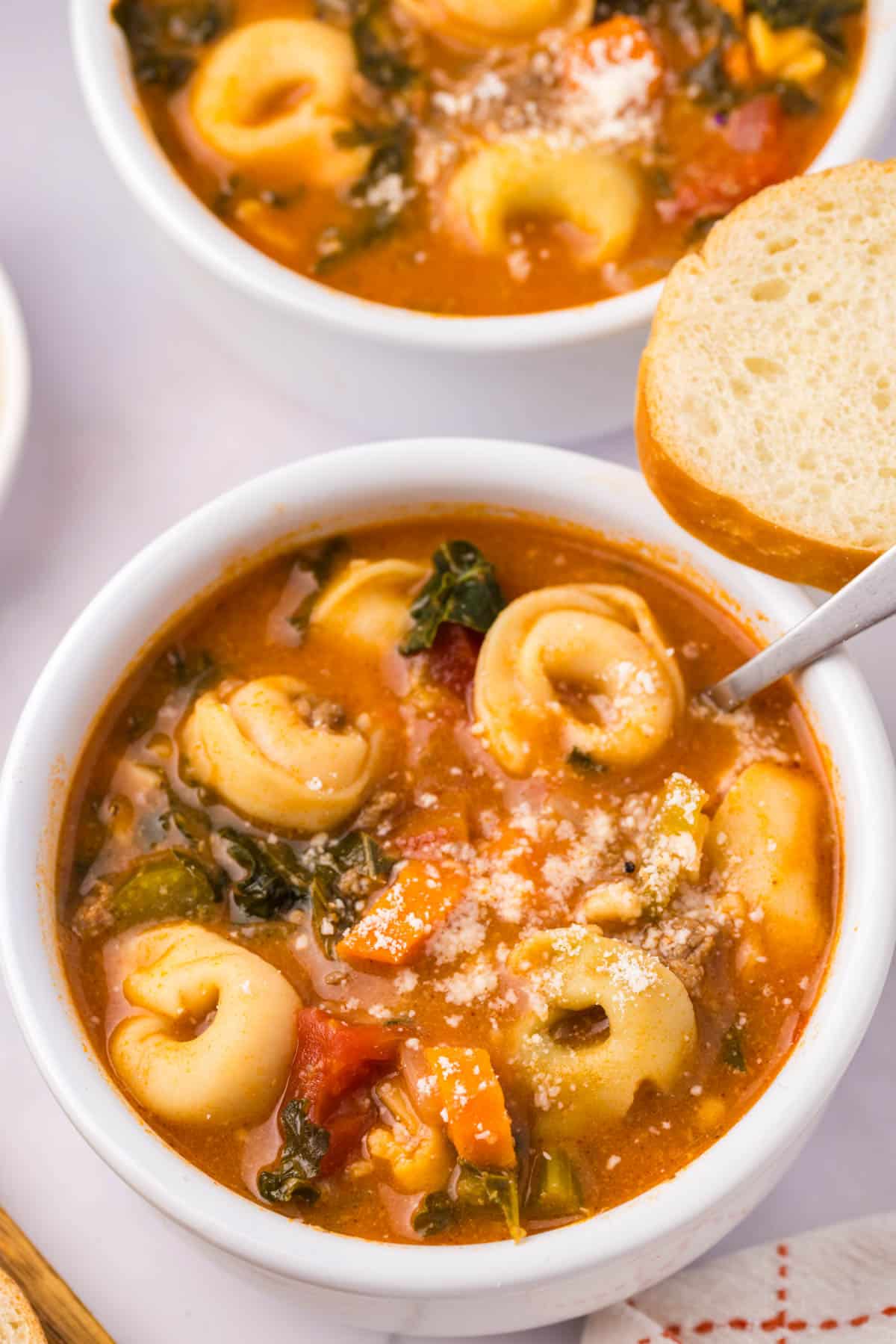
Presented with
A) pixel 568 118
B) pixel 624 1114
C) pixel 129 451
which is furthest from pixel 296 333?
pixel 624 1114

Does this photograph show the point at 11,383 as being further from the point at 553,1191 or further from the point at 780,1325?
the point at 780,1325

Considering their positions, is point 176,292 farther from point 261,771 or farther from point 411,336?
point 261,771

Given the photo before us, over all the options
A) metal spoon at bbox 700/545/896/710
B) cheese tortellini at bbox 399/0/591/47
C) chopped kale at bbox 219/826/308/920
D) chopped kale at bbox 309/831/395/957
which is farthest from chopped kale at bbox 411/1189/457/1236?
cheese tortellini at bbox 399/0/591/47

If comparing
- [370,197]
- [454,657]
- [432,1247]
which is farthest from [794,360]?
[432,1247]

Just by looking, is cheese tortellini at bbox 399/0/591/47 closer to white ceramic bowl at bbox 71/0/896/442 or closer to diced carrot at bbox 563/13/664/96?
diced carrot at bbox 563/13/664/96

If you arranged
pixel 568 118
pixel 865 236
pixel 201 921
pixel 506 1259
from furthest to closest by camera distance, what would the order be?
pixel 568 118 → pixel 865 236 → pixel 201 921 → pixel 506 1259

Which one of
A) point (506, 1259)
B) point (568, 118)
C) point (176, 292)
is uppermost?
point (568, 118)
